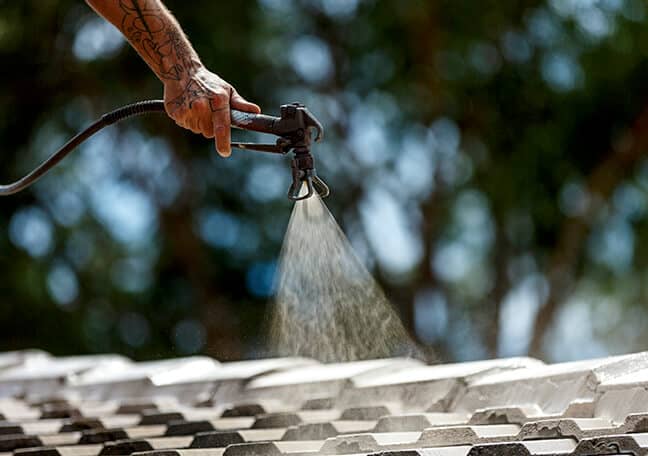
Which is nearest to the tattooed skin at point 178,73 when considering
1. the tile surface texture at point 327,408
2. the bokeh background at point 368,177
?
the tile surface texture at point 327,408

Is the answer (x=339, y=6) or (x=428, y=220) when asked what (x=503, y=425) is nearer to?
(x=428, y=220)

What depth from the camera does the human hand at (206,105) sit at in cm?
235

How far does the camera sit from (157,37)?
102 inches

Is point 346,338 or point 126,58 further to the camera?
point 126,58

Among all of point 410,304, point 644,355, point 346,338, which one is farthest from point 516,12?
point 644,355

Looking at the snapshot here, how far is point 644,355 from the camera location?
2512mm

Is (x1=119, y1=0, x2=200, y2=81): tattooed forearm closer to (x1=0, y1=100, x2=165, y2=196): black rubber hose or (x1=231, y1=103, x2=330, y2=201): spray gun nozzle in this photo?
(x1=0, y1=100, x2=165, y2=196): black rubber hose

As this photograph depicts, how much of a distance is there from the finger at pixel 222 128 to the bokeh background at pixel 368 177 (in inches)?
348

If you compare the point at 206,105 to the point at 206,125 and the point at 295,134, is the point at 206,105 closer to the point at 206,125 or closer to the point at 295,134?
the point at 206,125

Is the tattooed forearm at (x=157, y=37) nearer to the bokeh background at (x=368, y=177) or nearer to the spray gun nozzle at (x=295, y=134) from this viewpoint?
the spray gun nozzle at (x=295, y=134)

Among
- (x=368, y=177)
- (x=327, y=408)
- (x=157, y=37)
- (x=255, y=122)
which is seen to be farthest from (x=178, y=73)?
(x=368, y=177)

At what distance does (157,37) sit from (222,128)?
35 centimetres

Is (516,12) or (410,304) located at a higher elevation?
(516,12)

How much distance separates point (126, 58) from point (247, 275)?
2344 mm
